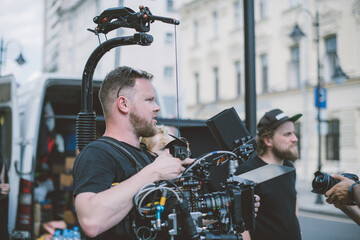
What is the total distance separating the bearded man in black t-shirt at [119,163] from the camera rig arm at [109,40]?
22 centimetres

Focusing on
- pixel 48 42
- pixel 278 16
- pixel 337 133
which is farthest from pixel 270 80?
pixel 48 42

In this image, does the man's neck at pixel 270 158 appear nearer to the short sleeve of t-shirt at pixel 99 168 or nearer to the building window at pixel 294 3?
the short sleeve of t-shirt at pixel 99 168

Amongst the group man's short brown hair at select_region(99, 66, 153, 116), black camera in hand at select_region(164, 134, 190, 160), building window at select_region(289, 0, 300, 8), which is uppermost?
building window at select_region(289, 0, 300, 8)

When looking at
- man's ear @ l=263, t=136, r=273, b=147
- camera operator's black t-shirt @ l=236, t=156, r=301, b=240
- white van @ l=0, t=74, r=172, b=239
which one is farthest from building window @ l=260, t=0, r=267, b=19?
camera operator's black t-shirt @ l=236, t=156, r=301, b=240

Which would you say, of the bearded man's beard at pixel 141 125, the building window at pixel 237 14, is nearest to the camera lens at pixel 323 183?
the bearded man's beard at pixel 141 125

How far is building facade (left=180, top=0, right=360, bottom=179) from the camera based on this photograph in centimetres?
1994

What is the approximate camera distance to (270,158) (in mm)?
3648

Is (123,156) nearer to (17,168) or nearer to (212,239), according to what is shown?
(212,239)

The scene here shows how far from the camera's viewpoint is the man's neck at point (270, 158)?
3607 millimetres

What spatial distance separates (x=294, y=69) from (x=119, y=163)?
22.9m

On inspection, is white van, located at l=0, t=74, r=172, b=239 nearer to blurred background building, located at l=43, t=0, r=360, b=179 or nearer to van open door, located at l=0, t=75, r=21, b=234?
van open door, located at l=0, t=75, r=21, b=234

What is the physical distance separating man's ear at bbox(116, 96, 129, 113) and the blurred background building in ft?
36.5

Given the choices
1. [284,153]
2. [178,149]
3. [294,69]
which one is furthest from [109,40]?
[294,69]

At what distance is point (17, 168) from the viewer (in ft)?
14.6
